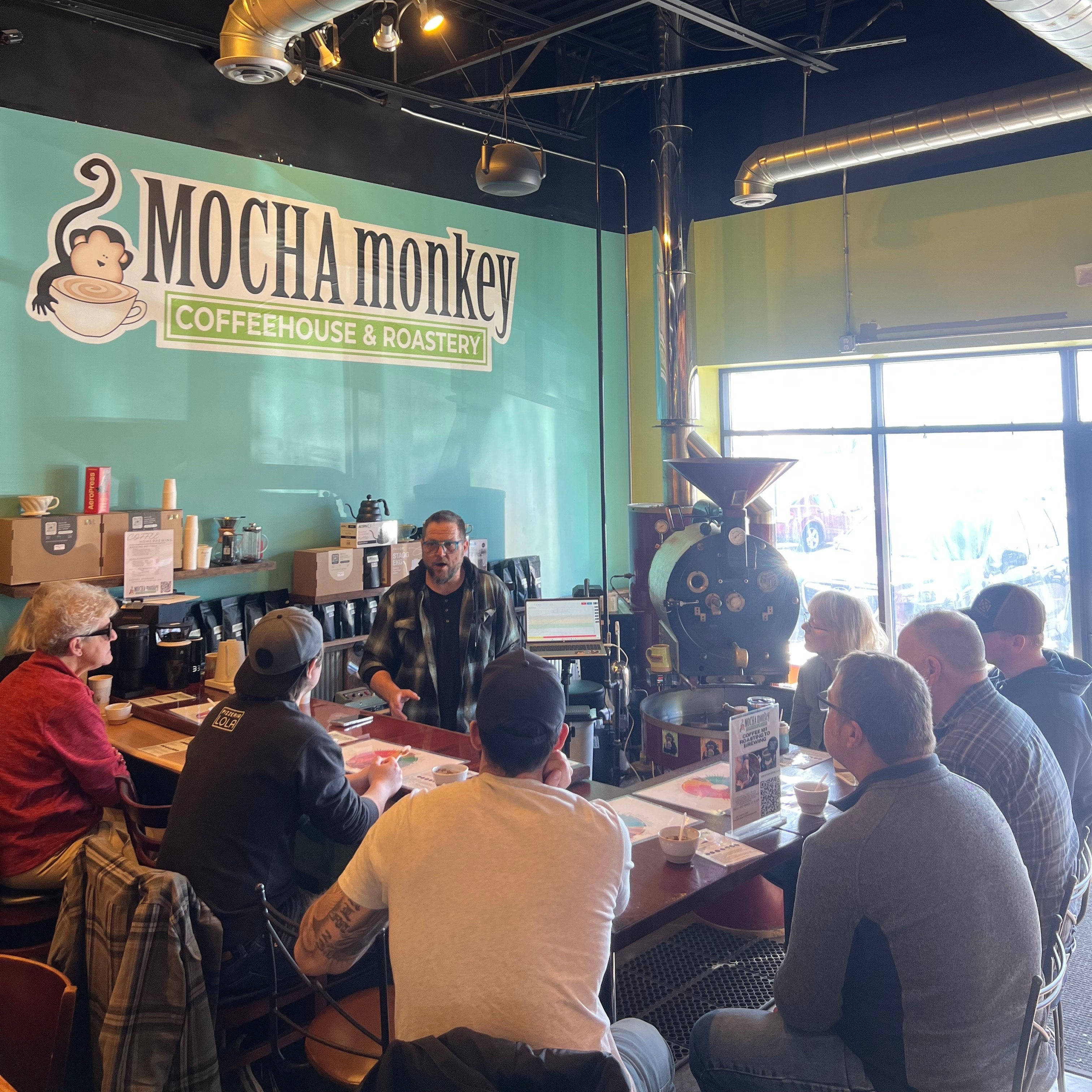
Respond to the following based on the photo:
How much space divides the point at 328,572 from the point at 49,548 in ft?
4.55

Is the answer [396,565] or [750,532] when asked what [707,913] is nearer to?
[750,532]

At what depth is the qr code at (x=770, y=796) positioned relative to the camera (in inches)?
105

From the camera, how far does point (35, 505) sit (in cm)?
407

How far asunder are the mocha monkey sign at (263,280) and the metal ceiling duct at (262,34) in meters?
1.05

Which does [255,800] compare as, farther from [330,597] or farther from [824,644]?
[330,597]

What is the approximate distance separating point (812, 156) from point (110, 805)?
465 cm

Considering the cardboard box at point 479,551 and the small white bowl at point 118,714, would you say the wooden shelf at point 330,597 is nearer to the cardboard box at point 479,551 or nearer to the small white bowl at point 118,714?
the cardboard box at point 479,551

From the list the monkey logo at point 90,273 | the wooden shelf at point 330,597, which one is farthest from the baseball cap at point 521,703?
the monkey logo at point 90,273

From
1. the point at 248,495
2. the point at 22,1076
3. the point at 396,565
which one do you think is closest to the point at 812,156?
the point at 396,565

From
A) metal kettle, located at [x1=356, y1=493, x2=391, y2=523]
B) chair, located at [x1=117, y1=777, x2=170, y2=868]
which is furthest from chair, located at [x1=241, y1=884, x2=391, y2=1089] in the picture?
metal kettle, located at [x1=356, y1=493, x2=391, y2=523]

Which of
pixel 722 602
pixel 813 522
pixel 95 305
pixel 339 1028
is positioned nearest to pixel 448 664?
pixel 722 602

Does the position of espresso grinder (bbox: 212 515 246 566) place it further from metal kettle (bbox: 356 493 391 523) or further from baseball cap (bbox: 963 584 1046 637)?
baseball cap (bbox: 963 584 1046 637)

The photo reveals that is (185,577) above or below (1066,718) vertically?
above

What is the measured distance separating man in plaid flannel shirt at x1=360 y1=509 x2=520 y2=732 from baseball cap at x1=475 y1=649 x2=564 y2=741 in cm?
218
